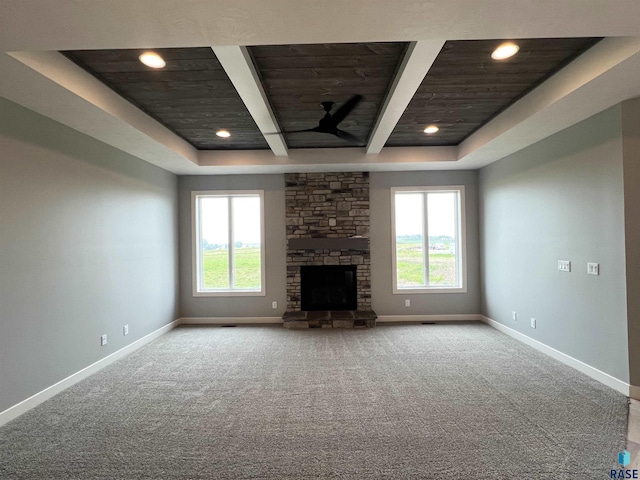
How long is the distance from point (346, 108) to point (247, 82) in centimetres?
101

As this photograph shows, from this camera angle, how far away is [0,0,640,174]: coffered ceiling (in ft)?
5.90

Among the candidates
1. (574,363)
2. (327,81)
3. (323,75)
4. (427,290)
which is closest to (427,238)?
(427,290)

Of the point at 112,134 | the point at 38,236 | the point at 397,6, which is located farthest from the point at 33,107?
the point at 397,6

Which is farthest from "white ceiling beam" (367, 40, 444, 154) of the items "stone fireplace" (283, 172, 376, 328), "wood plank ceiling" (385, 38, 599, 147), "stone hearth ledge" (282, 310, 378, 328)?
"stone hearth ledge" (282, 310, 378, 328)

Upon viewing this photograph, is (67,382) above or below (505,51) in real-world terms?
below

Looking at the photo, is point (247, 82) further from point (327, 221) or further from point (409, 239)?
point (409, 239)

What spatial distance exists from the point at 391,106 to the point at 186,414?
328 cm

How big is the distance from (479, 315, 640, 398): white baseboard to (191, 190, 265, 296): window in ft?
13.2

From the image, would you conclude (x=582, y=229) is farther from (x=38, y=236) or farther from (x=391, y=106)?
(x=38, y=236)

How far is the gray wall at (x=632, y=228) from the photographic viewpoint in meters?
2.92

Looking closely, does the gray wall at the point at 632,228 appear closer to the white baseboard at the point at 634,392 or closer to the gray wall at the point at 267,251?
the white baseboard at the point at 634,392

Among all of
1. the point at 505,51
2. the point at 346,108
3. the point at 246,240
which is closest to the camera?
the point at 505,51

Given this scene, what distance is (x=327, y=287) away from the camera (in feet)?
19.2

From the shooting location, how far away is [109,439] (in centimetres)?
238
